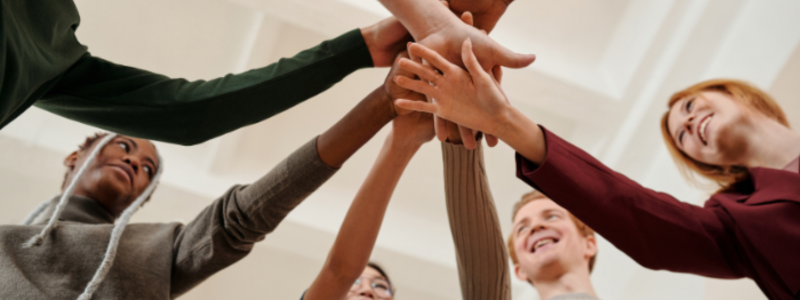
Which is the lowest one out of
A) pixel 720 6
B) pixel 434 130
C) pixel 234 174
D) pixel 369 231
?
pixel 234 174

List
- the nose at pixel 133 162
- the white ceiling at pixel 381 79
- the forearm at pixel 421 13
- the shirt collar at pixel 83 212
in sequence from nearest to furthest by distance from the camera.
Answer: the forearm at pixel 421 13 → the shirt collar at pixel 83 212 → the nose at pixel 133 162 → the white ceiling at pixel 381 79

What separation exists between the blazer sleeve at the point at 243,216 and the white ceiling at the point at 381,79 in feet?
5.16

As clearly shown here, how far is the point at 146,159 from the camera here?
7.06ft

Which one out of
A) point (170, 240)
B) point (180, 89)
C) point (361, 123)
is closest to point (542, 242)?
point (361, 123)

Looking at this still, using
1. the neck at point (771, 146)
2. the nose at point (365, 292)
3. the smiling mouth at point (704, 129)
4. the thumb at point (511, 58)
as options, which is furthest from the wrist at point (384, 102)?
the neck at point (771, 146)

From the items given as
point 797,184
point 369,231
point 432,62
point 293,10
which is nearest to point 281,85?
point 432,62

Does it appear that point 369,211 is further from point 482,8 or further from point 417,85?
point 482,8

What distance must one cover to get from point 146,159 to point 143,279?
0.80m

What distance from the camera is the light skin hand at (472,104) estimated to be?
4.08 feet

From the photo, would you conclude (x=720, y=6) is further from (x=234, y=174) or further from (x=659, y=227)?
(x=234, y=174)

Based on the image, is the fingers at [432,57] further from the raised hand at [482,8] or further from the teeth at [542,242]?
the teeth at [542,242]

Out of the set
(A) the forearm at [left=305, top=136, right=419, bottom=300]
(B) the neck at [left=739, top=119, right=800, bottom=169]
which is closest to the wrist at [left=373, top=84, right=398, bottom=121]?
(A) the forearm at [left=305, top=136, right=419, bottom=300]

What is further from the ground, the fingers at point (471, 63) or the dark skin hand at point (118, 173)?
the fingers at point (471, 63)

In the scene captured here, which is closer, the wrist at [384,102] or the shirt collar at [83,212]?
the wrist at [384,102]
